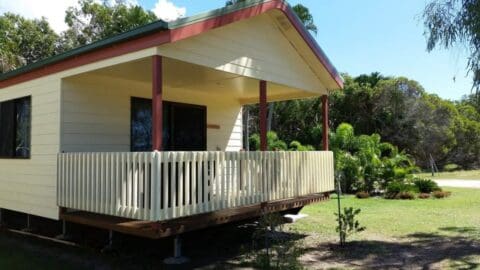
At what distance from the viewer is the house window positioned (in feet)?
28.9

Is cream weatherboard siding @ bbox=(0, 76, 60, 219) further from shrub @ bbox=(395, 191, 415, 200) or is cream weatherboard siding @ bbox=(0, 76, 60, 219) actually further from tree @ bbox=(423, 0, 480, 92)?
shrub @ bbox=(395, 191, 415, 200)

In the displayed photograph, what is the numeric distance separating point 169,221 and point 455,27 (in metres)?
5.88

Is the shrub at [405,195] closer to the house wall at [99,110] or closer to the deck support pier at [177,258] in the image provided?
the house wall at [99,110]

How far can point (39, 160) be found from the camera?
820 cm

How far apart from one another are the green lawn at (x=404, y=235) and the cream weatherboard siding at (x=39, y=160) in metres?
5.03

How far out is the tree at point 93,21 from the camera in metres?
27.9

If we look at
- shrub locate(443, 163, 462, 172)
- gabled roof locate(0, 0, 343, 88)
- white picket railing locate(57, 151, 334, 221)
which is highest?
gabled roof locate(0, 0, 343, 88)

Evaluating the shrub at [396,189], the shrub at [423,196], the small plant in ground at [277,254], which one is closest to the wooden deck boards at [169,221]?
the small plant in ground at [277,254]

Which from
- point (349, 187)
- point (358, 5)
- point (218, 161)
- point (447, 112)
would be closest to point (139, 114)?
point (218, 161)

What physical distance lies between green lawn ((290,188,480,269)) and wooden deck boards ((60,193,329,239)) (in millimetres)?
1258

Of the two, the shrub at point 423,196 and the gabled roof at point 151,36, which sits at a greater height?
the gabled roof at point 151,36

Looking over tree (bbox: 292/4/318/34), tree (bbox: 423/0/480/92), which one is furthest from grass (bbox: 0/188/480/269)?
tree (bbox: 292/4/318/34)

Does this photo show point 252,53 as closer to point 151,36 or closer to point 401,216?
point 151,36

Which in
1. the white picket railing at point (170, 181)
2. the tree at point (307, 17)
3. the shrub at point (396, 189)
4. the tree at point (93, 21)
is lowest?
the shrub at point (396, 189)
